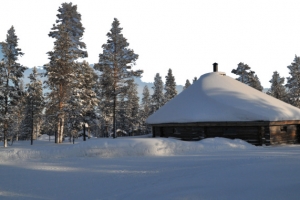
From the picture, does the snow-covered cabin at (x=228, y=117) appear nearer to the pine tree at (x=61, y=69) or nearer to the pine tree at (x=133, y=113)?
the pine tree at (x=61, y=69)

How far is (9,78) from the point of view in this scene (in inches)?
1037

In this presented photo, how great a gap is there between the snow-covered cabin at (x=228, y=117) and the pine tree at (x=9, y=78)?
15.7m

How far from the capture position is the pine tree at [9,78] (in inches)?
991

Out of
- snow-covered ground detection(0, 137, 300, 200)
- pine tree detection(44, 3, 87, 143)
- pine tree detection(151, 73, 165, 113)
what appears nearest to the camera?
snow-covered ground detection(0, 137, 300, 200)

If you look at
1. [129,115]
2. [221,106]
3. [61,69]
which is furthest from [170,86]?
[221,106]

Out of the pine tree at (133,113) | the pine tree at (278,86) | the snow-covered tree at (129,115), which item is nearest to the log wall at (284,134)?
the snow-covered tree at (129,115)

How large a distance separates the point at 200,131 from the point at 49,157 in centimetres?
1086

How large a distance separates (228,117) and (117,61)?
571 inches

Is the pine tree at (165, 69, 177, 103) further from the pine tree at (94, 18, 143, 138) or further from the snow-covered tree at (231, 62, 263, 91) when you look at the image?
the pine tree at (94, 18, 143, 138)

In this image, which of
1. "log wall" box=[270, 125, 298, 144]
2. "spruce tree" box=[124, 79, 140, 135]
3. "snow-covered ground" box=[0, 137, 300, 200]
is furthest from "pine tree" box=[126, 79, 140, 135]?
"snow-covered ground" box=[0, 137, 300, 200]

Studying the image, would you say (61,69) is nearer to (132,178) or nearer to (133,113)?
(132,178)

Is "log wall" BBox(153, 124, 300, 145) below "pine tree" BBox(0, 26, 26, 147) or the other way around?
below

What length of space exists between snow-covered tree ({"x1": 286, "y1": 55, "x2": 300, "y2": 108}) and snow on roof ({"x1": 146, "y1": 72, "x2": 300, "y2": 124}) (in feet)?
80.3

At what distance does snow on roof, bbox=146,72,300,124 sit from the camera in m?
17.2
